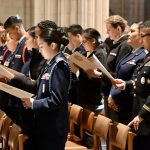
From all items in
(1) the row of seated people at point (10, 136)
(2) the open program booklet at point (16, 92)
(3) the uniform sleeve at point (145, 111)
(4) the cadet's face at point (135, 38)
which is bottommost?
(1) the row of seated people at point (10, 136)

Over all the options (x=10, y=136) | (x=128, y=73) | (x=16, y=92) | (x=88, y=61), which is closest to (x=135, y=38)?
(x=128, y=73)

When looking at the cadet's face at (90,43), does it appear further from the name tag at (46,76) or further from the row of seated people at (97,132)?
the name tag at (46,76)

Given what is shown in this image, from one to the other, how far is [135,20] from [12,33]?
752cm

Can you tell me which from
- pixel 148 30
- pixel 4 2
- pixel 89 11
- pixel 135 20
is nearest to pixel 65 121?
pixel 148 30

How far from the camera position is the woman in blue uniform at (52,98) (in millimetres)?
3973

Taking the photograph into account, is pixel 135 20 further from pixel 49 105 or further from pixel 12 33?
pixel 49 105

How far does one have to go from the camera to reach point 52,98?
3.96 m

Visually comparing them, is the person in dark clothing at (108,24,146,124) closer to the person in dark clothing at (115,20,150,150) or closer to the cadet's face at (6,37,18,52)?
the person in dark clothing at (115,20,150,150)

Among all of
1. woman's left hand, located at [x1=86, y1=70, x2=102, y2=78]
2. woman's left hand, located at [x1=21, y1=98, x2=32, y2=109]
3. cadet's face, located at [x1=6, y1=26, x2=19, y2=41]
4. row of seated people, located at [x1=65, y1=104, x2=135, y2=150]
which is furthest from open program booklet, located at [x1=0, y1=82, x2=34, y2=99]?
cadet's face, located at [x1=6, y1=26, x2=19, y2=41]

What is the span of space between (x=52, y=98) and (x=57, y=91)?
64 millimetres

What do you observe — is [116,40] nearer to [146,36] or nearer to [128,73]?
[128,73]

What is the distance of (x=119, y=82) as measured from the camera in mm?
4750

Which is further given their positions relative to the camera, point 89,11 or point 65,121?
point 89,11

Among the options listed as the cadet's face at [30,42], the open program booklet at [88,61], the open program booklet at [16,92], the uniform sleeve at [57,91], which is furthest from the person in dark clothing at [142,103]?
the cadet's face at [30,42]
